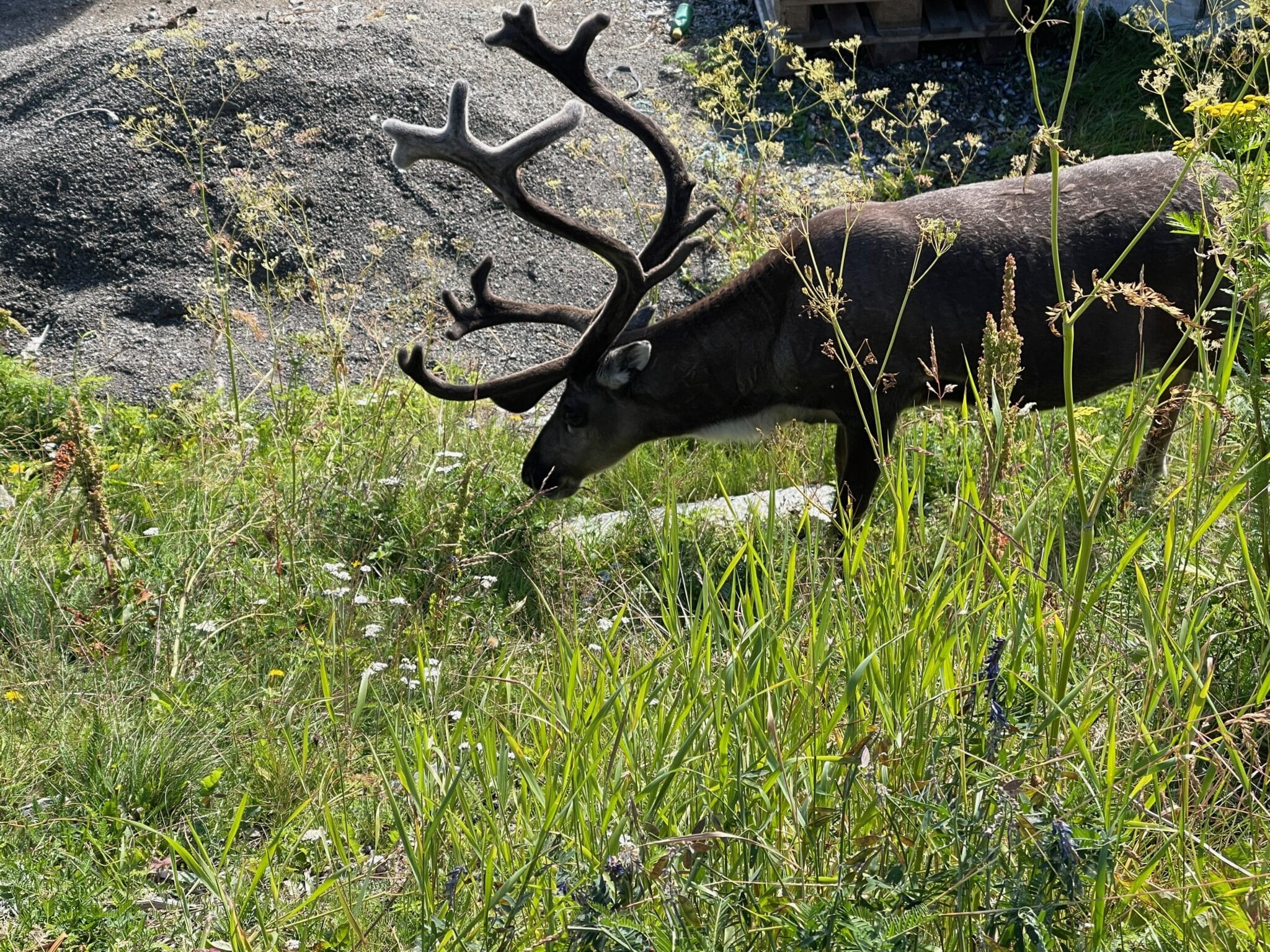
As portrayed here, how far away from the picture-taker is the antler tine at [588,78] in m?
5.34

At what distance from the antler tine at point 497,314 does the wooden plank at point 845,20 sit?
4679mm

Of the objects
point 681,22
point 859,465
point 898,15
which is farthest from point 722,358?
point 681,22

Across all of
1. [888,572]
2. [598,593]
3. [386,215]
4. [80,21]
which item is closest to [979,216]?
[598,593]

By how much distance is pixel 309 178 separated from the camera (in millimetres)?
8656

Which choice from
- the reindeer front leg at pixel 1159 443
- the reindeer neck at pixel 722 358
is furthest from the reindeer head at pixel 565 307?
the reindeer front leg at pixel 1159 443

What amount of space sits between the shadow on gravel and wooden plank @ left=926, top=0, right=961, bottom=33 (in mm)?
7130

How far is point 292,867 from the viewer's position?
331 centimetres

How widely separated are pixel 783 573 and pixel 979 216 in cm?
261

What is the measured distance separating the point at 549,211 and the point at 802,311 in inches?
43.4

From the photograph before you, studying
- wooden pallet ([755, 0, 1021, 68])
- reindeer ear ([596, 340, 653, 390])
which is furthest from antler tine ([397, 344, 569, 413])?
wooden pallet ([755, 0, 1021, 68])

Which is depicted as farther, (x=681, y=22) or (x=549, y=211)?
(x=681, y=22)

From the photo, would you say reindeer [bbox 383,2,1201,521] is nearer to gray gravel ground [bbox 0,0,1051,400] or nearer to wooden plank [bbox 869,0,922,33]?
gray gravel ground [bbox 0,0,1051,400]

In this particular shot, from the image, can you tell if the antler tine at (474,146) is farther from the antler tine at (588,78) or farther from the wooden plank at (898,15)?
the wooden plank at (898,15)

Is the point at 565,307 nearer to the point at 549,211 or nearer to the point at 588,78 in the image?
the point at 549,211
